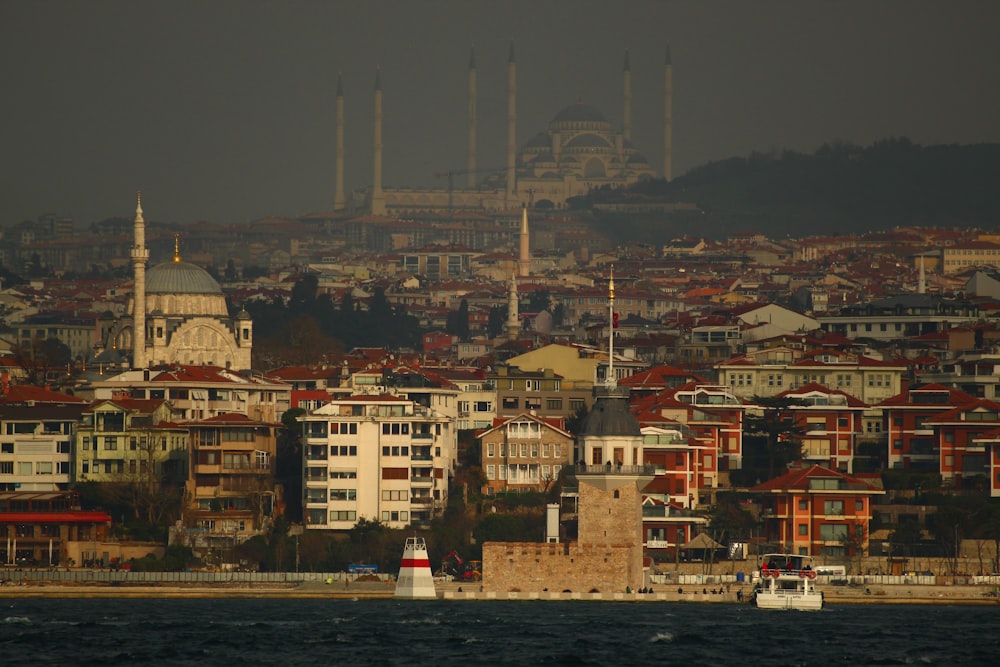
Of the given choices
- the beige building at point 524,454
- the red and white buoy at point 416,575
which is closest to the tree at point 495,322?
the beige building at point 524,454

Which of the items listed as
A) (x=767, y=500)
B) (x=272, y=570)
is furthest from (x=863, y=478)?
(x=272, y=570)

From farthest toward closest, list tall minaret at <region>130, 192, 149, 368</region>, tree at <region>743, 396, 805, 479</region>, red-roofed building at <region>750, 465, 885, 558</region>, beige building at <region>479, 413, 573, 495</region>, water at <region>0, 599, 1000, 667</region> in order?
tall minaret at <region>130, 192, 149, 368</region>, tree at <region>743, 396, 805, 479</region>, beige building at <region>479, 413, 573, 495</region>, red-roofed building at <region>750, 465, 885, 558</region>, water at <region>0, 599, 1000, 667</region>

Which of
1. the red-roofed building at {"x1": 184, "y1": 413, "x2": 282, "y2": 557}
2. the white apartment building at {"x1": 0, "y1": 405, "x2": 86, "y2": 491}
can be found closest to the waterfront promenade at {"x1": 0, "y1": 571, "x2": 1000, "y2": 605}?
the red-roofed building at {"x1": 184, "y1": 413, "x2": 282, "y2": 557}

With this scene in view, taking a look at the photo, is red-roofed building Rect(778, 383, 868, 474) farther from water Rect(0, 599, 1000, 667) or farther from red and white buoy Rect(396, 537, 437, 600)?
red and white buoy Rect(396, 537, 437, 600)

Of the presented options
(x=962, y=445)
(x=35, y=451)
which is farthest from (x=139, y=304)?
(x=962, y=445)

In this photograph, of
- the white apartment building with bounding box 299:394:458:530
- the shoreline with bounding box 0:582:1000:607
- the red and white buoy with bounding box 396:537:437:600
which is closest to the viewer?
the red and white buoy with bounding box 396:537:437:600

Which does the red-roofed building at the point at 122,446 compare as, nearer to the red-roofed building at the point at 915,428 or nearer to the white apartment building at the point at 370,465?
the white apartment building at the point at 370,465

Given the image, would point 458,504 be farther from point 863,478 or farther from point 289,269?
point 289,269

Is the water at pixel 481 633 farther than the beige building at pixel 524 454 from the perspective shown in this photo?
No
